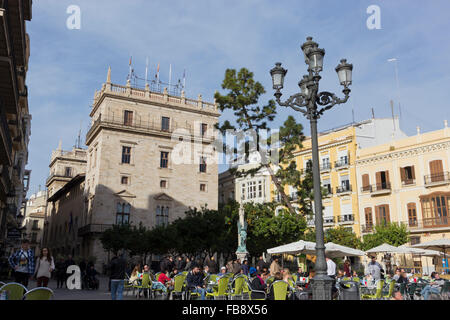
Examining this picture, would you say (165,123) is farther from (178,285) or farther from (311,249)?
(178,285)

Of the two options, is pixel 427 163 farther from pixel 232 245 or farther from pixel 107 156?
pixel 107 156

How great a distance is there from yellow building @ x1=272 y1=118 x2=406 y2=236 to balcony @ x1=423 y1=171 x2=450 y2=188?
6.67 meters

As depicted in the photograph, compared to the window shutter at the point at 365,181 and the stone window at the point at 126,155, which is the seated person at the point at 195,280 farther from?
the window shutter at the point at 365,181

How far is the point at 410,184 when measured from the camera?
33750 millimetres

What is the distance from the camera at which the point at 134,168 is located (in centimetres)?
3828

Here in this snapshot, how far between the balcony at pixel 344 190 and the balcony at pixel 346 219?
2.06m

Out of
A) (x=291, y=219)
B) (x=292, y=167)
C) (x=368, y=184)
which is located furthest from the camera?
(x=368, y=184)

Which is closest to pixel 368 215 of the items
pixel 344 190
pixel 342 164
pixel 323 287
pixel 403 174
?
pixel 344 190

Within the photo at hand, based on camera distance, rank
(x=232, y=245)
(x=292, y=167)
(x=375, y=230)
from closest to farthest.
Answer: (x=292, y=167)
(x=232, y=245)
(x=375, y=230)

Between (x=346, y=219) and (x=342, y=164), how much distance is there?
5307mm

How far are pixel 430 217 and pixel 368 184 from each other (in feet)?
21.0

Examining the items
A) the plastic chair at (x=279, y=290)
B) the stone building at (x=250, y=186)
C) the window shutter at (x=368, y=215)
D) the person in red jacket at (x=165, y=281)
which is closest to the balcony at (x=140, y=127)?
the stone building at (x=250, y=186)
